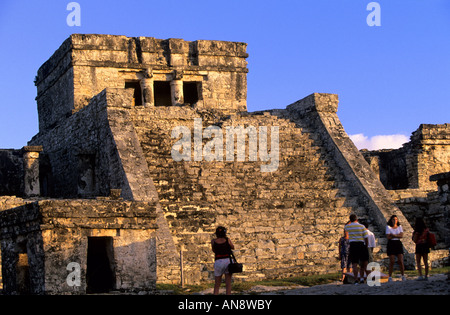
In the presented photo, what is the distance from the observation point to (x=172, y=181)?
1742cm

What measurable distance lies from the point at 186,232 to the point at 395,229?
15.5 feet

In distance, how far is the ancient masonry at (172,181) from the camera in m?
11.9

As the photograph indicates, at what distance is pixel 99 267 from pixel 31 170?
8.66 meters

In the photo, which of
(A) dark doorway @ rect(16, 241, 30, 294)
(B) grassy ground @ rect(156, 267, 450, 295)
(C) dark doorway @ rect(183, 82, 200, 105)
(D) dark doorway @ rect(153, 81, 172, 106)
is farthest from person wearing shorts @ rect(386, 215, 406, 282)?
(D) dark doorway @ rect(153, 81, 172, 106)

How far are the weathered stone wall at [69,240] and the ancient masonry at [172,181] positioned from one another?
20 millimetres

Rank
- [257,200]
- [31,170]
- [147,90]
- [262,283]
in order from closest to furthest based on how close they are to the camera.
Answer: [262,283] < [257,200] < [31,170] < [147,90]

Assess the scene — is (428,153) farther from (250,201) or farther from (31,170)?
(31,170)

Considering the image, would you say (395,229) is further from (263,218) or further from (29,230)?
(29,230)

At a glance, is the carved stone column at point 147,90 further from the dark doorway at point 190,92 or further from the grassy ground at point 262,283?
the grassy ground at point 262,283

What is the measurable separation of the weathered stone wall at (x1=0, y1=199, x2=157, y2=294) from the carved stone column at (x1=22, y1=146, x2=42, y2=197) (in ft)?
26.6

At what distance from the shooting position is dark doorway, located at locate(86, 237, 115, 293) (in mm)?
12323

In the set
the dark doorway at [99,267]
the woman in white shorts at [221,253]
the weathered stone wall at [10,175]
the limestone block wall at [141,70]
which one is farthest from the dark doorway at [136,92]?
the woman in white shorts at [221,253]

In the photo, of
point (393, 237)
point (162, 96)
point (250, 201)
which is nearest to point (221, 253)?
point (393, 237)
